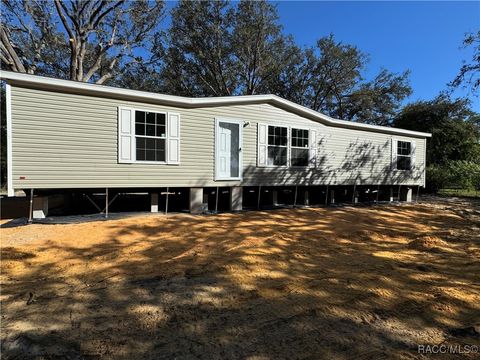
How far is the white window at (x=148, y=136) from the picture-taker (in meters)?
8.45

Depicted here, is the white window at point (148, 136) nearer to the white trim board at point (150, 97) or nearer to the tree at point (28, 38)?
the white trim board at point (150, 97)

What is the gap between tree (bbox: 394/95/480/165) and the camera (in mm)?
20672

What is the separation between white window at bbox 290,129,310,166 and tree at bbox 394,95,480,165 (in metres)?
13.5

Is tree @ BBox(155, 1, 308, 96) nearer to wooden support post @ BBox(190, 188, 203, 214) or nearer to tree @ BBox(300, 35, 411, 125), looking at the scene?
tree @ BBox(300, 35, 411, 125)

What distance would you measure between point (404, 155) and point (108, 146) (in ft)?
42.2

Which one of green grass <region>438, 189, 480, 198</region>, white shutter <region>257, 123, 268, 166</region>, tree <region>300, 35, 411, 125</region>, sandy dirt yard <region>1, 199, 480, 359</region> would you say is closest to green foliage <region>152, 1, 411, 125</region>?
tree <region>300, 35, 411, 125</region>

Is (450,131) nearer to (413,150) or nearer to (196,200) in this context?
(413,150)

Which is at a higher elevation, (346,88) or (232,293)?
(346,88)

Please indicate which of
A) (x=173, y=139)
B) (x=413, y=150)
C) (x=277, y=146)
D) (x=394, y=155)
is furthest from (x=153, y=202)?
(x=413, y=150)

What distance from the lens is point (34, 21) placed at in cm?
1778

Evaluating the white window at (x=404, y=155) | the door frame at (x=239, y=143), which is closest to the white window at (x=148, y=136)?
the door frame at (x=239, y=143)

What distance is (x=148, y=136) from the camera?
8.77m

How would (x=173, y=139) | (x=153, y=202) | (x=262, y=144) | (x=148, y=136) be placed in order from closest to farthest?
(x=148, y=136) → (x=173, y=139) → (x=153, y=202) → (x=262, y=144)

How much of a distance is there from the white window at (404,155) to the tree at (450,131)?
753 cm
